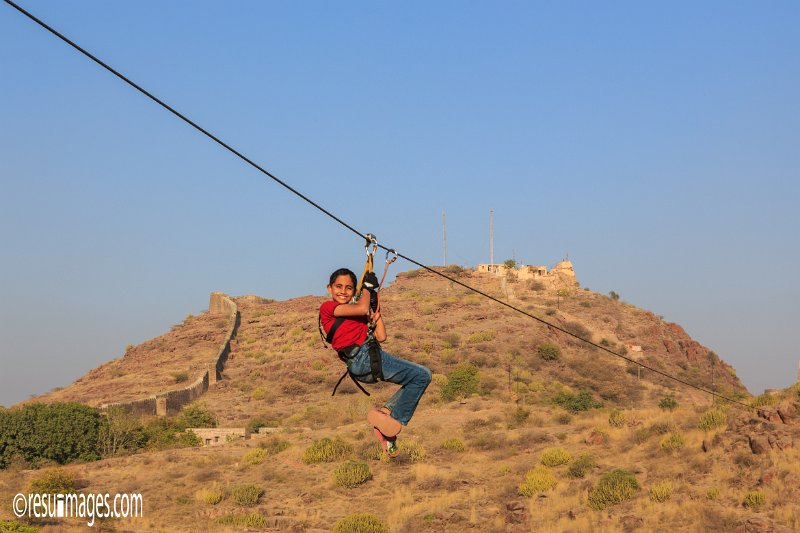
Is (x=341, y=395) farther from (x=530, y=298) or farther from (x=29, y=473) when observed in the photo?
(x=530, y=298)

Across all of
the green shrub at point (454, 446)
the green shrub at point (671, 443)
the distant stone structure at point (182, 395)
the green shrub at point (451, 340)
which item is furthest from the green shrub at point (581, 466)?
the green shrub at point (451, 340)

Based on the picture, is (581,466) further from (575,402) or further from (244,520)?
(575,402)

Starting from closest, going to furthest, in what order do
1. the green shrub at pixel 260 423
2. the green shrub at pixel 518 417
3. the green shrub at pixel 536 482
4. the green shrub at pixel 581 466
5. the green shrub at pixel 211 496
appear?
the green shrub at pixel 536 482
the green shrub at pixel 581 466
the green shrub at pixel 211 496
the green shrub at pixel 518 417
the green shrub at pixel 260 423

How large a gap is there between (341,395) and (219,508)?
32.0 m

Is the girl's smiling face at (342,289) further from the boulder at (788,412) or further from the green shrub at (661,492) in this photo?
the boulder at (788,412)

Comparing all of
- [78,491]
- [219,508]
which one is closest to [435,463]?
[219,508]

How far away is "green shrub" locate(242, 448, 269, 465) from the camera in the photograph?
48334mm

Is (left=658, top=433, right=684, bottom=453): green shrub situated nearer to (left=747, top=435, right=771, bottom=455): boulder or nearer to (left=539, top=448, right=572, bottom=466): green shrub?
(left=747, top=435, right=771, bottom=455): boulder

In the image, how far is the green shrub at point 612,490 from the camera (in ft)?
120

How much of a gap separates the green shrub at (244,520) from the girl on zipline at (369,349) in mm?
28616

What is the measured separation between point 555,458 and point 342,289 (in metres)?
33.9

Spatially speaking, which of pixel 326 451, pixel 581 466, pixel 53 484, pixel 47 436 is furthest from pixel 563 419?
pixel 47 436

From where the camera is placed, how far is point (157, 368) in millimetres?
94375

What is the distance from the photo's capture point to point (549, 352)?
3317 inches
